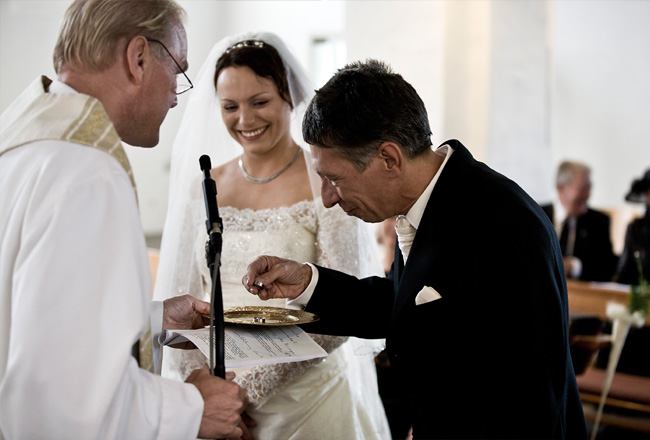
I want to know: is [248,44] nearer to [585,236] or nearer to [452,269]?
[452,269]

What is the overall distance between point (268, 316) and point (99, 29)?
1.04 metres

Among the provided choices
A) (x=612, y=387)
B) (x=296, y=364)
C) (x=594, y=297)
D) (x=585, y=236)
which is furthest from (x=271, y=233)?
(x=585, y=236)

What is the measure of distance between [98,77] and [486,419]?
1.37 metres

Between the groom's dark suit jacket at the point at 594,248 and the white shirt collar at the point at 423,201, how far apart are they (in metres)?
5.69

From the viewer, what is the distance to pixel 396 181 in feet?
7.21

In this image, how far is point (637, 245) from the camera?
6.79 metres

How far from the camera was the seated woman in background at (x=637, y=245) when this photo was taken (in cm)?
669

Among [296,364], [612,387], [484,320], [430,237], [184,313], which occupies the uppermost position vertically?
[430,237]

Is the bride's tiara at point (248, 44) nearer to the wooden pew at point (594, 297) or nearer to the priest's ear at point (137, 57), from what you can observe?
the priest's ear at point (137, 57)

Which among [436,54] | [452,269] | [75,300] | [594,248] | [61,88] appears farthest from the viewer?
[594,248]

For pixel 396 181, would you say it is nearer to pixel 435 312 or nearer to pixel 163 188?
pixel 435 312

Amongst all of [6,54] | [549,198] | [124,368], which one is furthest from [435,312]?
[549,198]

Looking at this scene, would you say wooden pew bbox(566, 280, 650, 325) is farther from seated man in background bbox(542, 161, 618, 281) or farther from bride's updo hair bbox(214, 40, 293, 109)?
bride's updo hair bbox(214, 40, 293, 109)

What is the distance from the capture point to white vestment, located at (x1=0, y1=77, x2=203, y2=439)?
1.49 meters
